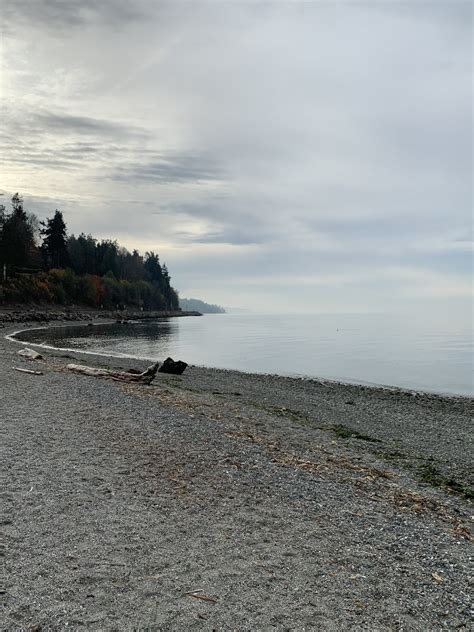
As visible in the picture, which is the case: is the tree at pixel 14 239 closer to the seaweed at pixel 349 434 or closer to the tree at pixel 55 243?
the tree at pixel 55 243

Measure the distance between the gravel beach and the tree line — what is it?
325ft

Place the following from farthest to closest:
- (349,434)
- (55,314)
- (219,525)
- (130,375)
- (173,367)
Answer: (55,314) → (173,367) → (130,375) → (349,434) → (219,525)

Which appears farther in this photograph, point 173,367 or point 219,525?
point 173,367

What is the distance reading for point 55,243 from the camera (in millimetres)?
123312

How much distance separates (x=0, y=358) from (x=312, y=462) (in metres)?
20.6

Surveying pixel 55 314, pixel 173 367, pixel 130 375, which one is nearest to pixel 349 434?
pixel 130 375

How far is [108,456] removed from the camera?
9.62 meters

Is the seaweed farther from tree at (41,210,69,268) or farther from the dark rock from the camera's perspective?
tree at (41,210,69,268)

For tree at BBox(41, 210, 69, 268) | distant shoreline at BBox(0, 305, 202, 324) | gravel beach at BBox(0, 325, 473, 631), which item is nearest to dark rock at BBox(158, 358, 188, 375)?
gravel beach at BBox(0, 325, 473, 631)

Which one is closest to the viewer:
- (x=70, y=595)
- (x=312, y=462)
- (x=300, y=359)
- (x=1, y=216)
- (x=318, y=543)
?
(x=70, y=595)

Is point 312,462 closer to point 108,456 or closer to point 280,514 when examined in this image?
point 280,514

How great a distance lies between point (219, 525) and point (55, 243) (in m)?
127

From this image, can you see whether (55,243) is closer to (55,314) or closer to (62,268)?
(62,268)

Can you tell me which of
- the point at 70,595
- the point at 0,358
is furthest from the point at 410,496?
the point at 0,358
